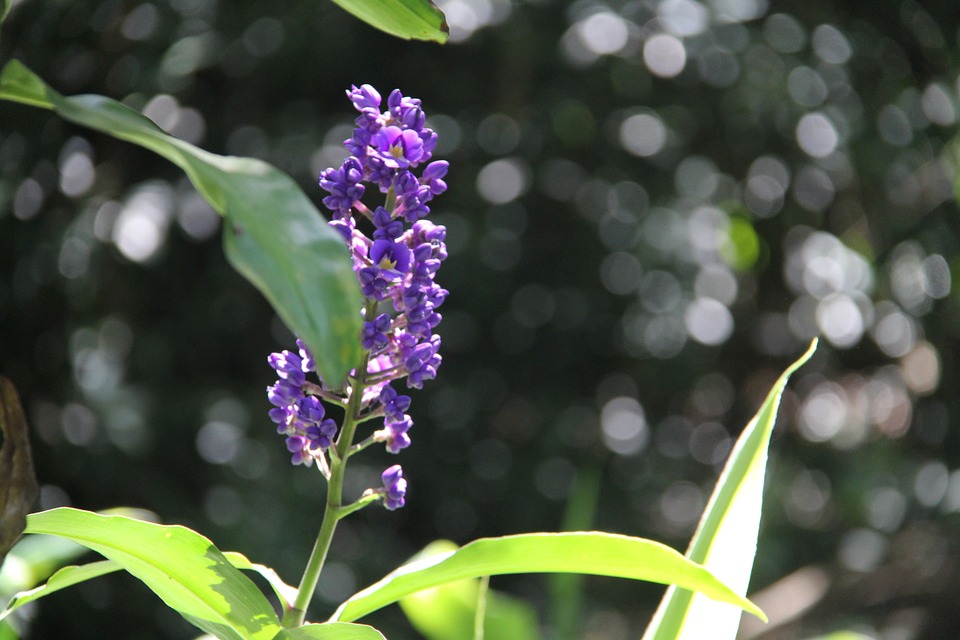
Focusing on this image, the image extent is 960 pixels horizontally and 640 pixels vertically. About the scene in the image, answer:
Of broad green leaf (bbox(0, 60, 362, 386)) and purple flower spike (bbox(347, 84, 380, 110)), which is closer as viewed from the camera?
broad green leaf (bbox(0, 60, 362, 386))

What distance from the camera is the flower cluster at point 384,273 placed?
1.24ft

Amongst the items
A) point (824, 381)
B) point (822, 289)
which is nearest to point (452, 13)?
point (822, 289)

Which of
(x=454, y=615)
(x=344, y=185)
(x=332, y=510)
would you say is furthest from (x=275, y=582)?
(x=454, y=615)

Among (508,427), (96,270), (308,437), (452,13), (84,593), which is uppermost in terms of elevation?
(308,437)

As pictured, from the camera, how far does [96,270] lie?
1.44 m

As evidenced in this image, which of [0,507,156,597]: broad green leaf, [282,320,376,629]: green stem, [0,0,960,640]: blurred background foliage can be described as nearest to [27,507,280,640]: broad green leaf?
[282,320,376,629]: green stem

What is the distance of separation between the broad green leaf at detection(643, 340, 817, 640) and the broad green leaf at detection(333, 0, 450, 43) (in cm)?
25

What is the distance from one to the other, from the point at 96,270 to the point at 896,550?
156 cm

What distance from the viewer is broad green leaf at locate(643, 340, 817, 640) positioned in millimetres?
449

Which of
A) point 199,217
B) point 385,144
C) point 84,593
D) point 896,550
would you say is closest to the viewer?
point 385,144

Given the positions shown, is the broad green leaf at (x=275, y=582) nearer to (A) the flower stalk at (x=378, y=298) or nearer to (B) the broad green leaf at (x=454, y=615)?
(A) the flower stalk at (x=378, y=298)

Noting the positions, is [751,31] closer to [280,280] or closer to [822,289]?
[822,289]

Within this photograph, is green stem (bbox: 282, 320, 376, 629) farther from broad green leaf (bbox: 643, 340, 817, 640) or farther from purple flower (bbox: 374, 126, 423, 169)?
broad green leaf (bbox: 643, 340, 817, 640)

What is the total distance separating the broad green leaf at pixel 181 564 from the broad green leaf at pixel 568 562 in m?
0.05
